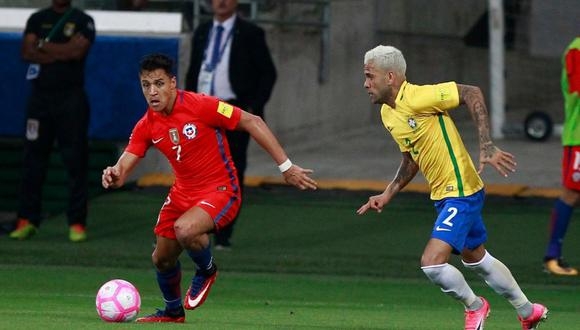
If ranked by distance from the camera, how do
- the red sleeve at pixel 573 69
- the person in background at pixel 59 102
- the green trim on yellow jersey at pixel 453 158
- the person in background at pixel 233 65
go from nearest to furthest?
the green trim on yellow jersey at pixel 453 158
the red sleeve at pixel 573 69
the person in background at pixel 233 65
the person in background at pixel 59 102

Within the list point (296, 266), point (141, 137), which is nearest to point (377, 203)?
point (141, 137)

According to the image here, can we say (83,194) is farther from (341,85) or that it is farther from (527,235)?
(341,85)

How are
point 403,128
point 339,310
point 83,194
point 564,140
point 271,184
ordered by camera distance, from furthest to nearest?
point 271,184 → point 83,194 → point 564,140 → point 339,310 → point 403,128

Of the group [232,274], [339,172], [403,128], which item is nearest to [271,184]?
[339,172]

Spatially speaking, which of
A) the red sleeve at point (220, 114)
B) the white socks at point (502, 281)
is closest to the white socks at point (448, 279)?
the white socks at point (502, 281)

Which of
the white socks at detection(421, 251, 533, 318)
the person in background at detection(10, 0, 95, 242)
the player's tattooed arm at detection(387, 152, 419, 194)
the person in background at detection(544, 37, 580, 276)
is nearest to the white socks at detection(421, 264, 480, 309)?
the white socks at detection(421, 251, 533, 318)

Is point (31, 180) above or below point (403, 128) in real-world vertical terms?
below

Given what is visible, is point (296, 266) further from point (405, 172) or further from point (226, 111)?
point (405, 172)

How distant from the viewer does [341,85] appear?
67.2ft

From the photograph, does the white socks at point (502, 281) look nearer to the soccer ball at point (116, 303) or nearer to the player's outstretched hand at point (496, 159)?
the player's outstretched hand at point (496, 159)

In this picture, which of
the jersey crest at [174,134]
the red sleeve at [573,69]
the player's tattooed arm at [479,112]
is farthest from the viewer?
the red sleeve at [573,69]

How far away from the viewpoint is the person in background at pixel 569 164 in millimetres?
12867

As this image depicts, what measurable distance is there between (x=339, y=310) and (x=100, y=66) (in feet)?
24.3

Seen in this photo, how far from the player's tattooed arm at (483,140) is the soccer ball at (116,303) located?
7.43ft
